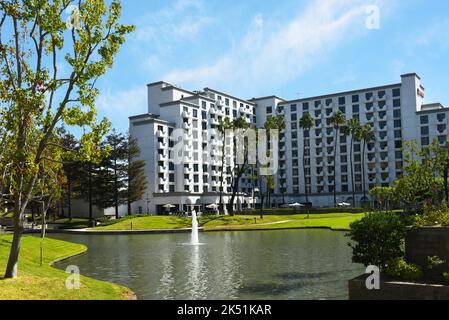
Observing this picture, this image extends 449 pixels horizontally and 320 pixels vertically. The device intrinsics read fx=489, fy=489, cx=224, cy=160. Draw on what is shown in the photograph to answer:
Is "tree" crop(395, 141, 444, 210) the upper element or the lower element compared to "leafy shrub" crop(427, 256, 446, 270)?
upper

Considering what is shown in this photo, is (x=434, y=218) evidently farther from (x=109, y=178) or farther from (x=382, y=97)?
(x=382, y=97)

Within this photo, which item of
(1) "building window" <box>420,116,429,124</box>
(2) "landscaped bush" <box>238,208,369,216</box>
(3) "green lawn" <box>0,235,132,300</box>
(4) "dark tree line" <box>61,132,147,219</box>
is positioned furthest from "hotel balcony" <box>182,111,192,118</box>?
(3) "green lawn" <box>0,235,132,300</box>

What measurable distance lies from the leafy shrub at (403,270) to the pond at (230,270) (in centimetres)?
282

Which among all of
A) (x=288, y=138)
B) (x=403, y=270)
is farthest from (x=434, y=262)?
(x=288, y=138)

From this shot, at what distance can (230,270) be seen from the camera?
2872 cm

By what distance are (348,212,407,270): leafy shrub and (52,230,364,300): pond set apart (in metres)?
2.27

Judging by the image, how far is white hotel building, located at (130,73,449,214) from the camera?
12331 cm

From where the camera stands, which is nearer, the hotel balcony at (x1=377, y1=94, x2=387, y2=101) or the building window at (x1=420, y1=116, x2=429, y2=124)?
the building window at (x1=420, y1=116, x2=429, y2=124)

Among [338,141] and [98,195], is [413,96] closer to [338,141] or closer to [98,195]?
[338,141]

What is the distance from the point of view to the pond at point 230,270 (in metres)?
21.8

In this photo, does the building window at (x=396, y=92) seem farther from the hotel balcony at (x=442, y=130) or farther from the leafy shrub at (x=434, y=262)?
the leafy shrub at (x=434, y=262)

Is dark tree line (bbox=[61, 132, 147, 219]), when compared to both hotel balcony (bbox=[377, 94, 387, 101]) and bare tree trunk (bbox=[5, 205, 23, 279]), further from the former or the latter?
bare tree trunk (bbox=[5, 205, 23, 279])

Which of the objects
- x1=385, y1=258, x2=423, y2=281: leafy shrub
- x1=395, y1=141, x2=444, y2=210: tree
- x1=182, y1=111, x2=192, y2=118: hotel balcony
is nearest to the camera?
x1=385, y1=258, x2=423, y2=281: leafy shrub

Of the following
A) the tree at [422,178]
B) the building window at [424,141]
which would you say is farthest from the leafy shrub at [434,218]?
the building window at [424,141]
